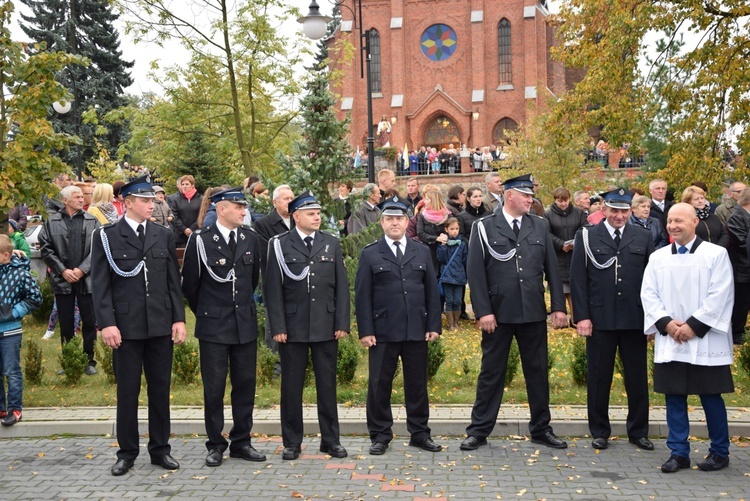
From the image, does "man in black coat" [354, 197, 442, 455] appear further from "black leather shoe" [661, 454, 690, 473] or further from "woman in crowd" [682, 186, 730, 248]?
"woman in crowd" [682, 186, 730, 248]

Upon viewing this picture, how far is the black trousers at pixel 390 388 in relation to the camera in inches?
337

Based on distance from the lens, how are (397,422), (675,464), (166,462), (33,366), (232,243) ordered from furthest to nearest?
(33,366) → (397,422) → (232,243) → (166,462) → (675,464)

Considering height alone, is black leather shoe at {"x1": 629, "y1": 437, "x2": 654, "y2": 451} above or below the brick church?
below

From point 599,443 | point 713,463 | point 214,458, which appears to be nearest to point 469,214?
point 599,443

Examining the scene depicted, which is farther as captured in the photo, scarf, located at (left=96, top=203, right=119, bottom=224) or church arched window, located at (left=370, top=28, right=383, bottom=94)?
church arched window, located at (left=370, top=28, right=383, bottom=94)

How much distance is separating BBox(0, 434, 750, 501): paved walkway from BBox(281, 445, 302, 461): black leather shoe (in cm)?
7

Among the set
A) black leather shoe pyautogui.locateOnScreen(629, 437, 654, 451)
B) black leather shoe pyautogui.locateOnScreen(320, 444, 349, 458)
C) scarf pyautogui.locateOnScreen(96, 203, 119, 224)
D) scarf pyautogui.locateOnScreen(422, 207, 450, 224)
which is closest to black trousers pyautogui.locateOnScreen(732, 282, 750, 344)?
scarf pyautogui.locateOnScreen(422, 207, 450, 224)

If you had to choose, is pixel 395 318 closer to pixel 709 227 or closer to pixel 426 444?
pixel 426 444

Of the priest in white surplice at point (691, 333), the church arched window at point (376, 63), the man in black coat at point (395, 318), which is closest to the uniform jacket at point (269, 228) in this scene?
the man in black coat at point (395, 318)

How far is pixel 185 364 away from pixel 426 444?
3.62 m

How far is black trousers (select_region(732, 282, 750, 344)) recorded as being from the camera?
12711 mm

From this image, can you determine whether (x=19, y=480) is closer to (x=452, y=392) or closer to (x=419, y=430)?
(x=419, y=430)

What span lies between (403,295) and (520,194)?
1.48 metres

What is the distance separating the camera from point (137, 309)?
26.2 ft
